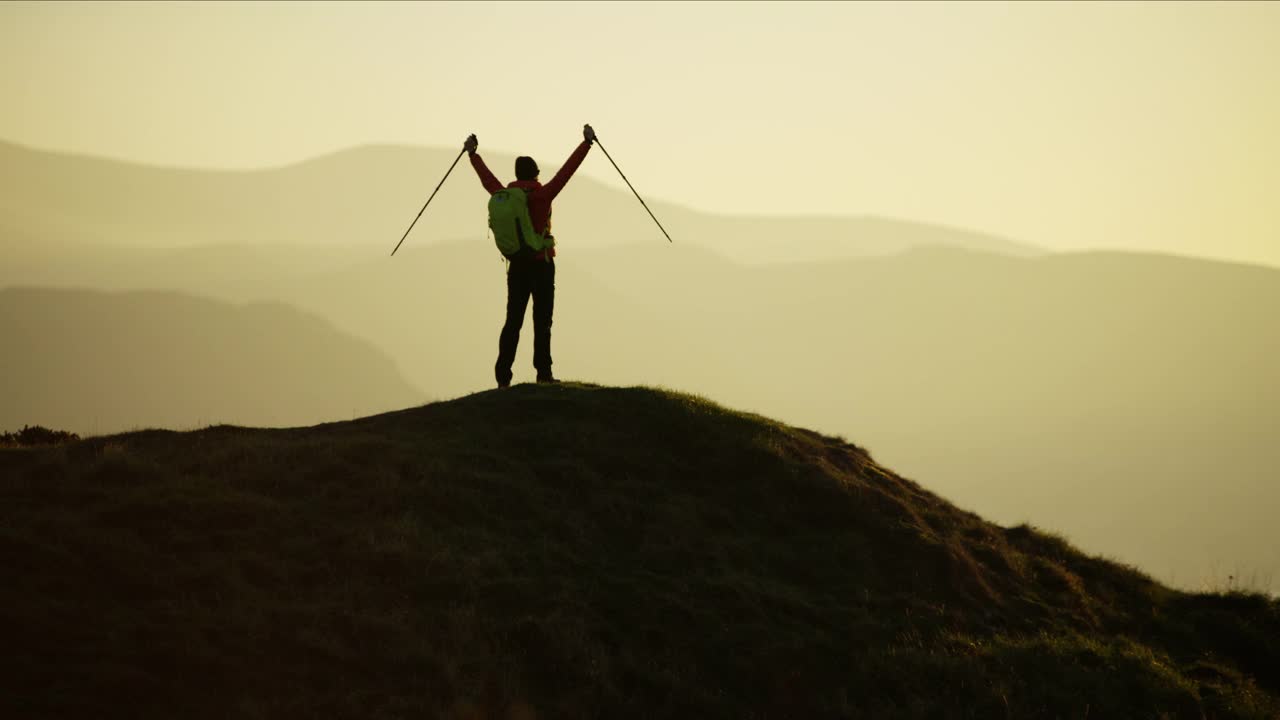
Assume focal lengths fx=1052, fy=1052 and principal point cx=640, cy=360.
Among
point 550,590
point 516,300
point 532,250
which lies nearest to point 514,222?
point 532,250

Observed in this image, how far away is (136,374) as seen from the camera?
176 m

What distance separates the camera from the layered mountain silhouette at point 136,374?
16288 centimetres

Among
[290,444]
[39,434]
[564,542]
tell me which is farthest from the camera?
[39,434]

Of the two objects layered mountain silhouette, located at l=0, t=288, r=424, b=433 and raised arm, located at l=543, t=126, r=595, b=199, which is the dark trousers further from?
layered mountain silhouette, located at l=0, t=288, r=424, b=433

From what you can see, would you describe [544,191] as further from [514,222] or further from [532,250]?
[532,250]

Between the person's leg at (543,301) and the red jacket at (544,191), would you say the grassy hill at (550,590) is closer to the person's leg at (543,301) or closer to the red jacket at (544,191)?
the person's leg at (543,301)

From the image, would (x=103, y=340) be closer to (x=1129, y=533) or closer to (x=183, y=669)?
(x=1129, y=533)

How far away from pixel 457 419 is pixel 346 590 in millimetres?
5988

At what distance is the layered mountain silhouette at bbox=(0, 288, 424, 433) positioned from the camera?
6412 inches

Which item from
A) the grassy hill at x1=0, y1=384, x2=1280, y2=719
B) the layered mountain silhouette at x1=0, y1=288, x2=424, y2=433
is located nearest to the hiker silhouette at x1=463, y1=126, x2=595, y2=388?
the grassy hill at x1=0, y1=384, x2=1280, y2=719

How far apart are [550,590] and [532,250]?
685cm

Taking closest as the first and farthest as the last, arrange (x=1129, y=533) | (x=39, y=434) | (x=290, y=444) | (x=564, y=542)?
(x=564, y=542) → (x=290, y=444) → (x=39, y=434) → (x=1129, y=533)

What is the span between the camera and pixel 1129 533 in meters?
168

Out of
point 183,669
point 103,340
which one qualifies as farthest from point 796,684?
point 103,340
